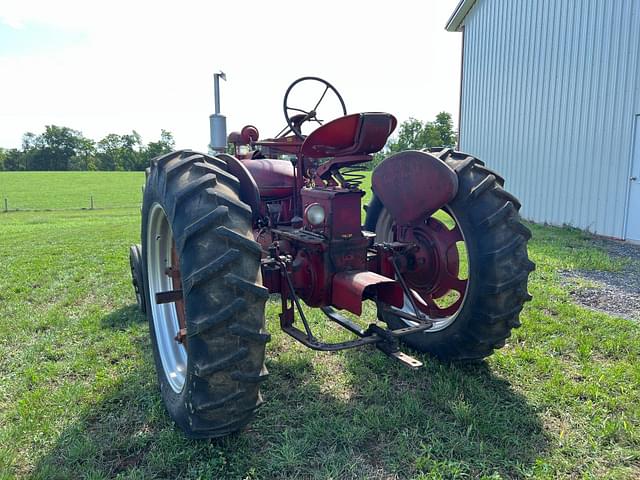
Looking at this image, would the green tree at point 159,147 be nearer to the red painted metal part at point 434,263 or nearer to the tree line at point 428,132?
the tree line at point 428,132

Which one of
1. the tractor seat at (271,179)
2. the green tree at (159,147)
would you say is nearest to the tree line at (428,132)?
the green tree at (159,147)

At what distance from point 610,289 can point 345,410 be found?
3986mm

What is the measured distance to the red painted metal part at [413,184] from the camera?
290cm

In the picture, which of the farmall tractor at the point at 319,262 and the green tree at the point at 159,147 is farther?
the green tree at the point at 159,147

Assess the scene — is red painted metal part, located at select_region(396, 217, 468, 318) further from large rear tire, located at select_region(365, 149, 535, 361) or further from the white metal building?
the white metal building

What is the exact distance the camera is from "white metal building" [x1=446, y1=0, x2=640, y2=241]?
27.5 feet

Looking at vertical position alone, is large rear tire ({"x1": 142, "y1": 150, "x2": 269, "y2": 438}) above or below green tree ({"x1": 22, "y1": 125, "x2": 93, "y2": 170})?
below

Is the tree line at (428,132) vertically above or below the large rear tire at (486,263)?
above

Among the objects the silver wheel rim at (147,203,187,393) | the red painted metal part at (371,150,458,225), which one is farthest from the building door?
the silver wheel rim at (147,203,187,393)

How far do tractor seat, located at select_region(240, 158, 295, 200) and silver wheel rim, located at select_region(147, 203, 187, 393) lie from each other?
1.15 metres

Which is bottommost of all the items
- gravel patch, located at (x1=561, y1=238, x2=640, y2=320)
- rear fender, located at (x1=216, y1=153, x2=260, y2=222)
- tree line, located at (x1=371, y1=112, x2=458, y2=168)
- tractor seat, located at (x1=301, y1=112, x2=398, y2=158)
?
gravel patch, located at (x1=561, y1=238, x2=640, y2=320)

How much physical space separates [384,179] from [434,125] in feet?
→ 190

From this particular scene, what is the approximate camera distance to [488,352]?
3.05 metres

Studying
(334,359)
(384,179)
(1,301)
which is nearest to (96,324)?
(1,301)
